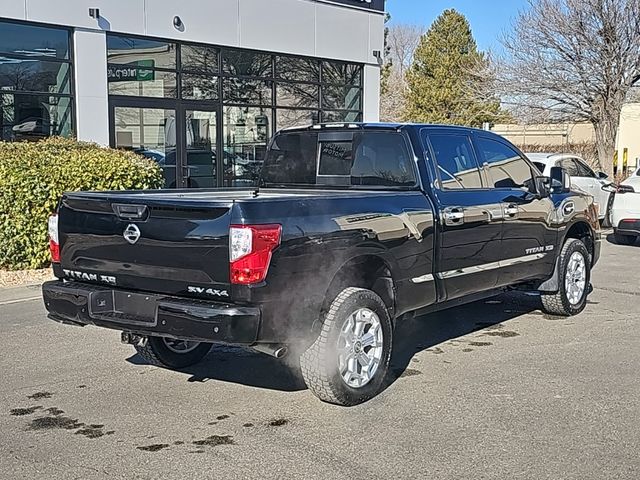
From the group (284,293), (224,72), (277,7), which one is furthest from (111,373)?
(277,7)

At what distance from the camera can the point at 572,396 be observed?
224 inches

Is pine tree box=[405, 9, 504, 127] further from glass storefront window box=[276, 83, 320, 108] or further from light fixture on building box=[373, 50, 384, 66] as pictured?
glass storefront window box=[276, 83, 320, 108]

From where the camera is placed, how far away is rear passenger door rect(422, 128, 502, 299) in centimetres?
640

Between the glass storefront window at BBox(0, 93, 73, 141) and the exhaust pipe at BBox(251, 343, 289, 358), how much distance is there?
9934mm

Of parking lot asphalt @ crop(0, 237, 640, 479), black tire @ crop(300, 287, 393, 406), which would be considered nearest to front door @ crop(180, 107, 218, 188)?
parking lot asphalt @ crop(0, 237, 640, 479)

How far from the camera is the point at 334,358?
5258 millimetres

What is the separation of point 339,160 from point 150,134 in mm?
9334

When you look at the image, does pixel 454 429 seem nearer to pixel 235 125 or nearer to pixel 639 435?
pixel 639 435

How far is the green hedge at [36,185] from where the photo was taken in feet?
34.0

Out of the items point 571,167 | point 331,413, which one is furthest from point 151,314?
point 571,167

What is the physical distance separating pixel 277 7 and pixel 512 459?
14.4m

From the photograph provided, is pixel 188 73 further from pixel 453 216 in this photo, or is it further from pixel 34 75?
pixel 453 216

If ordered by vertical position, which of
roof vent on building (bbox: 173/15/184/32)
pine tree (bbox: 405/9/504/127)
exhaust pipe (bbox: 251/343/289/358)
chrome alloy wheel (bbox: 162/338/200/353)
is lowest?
chrome alloy wheel (bbox: 162/338/200/353)

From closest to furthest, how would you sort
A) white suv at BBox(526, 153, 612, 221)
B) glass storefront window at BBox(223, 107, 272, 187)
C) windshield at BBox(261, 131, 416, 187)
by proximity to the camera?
windshield at BBox(261, 131, 416, 187)
white suv at BBox(526, 153, 612, 221)
glass storefront window at BBox(223, 107, 272, 187)
